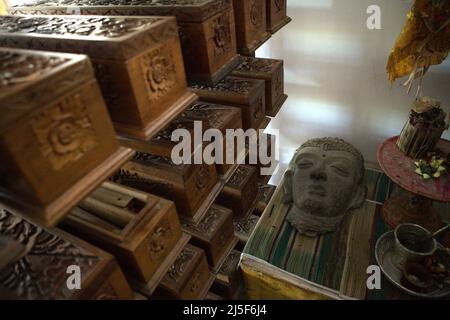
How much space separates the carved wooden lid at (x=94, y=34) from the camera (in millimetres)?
676

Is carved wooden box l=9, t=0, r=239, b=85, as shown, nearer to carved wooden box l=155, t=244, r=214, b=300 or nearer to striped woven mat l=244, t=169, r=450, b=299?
carved wooden box l=155, t=244, r=214, b=300

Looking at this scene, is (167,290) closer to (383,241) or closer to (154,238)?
(154,238)

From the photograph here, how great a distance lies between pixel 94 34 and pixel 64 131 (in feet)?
0.95

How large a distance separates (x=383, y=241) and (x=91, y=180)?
54.8 inches

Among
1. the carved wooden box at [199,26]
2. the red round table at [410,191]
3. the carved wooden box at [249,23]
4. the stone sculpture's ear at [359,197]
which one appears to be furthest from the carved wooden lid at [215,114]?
the stone sculpture's ear at [359,197]

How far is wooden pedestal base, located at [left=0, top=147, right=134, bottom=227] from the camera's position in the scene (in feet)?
1.95

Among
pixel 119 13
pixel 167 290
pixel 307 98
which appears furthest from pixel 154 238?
pixel 307 98

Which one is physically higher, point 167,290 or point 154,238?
point 154,238

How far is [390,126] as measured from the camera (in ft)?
6.59

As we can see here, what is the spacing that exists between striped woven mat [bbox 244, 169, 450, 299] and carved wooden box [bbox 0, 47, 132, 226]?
40.8 inches

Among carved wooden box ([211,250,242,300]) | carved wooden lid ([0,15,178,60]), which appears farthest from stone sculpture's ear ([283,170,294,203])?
carved wooden lid ([0,15,178,60])

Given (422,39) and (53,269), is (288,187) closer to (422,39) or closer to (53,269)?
(422,39)

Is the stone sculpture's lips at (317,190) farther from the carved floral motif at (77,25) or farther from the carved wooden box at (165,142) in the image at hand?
the carved floral motif at (77,25)
